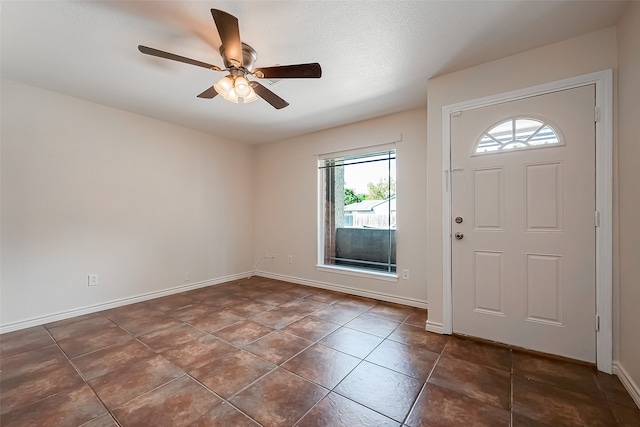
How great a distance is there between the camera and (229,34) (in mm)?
1591

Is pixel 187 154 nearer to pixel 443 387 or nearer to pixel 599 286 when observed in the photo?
pixel 443 387

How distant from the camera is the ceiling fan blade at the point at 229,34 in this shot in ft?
4.73

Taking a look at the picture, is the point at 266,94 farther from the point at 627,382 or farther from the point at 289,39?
the point at 627,382

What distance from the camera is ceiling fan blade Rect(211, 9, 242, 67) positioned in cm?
144

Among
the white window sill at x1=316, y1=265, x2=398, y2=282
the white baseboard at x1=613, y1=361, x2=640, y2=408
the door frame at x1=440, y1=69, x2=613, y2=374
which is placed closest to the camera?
the white baseboard at x1=613, y1=361, x2=640, y2=408

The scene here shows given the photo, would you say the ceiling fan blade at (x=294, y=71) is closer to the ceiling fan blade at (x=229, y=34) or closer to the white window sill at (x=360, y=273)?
the ceiling fan blade at (x=229, y=34)

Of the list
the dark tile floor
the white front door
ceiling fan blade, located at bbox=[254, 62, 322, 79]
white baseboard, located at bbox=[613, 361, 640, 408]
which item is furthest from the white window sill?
ceiling fan blade, located at bbox=[254, 62, 322, 79]

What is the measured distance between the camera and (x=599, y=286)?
1.91m

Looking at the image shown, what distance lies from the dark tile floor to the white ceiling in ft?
8.01

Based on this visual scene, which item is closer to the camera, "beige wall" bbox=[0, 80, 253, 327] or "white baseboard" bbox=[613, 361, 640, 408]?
"white baseboard" bbox=[613, 361, 640, 408]

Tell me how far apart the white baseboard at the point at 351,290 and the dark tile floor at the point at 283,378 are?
1.88ft

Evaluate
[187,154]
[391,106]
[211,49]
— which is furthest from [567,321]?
[187,154]

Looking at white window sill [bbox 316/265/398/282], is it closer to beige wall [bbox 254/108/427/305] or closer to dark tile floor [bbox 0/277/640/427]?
beige wall [bbox 254/108/427/305]

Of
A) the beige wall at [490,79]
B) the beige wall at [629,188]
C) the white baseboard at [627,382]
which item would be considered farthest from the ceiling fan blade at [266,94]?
the white baseboard at [627,382]
